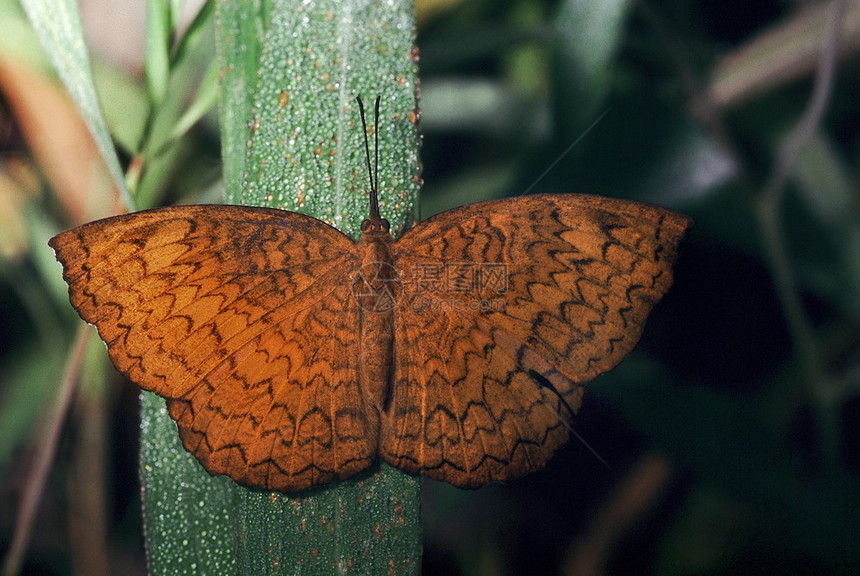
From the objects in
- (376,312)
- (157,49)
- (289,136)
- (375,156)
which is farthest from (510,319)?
(157,49)

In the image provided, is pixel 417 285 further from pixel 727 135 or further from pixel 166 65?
pixel 727 135

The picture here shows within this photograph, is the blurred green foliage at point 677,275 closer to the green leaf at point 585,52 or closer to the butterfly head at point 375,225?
the green leaf at point 585,52

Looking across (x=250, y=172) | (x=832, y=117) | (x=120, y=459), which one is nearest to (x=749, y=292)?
(x=832, y=117)

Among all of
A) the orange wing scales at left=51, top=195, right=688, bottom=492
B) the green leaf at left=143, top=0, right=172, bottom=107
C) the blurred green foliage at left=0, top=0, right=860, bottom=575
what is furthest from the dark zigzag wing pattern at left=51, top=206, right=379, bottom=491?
the blurred green foliage at left=0, top=0, right=860, bottom=575

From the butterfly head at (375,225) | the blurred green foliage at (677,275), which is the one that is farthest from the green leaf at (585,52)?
the butterfly head at (375,225)

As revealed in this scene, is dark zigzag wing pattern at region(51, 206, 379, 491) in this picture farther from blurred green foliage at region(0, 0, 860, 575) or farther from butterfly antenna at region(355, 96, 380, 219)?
blurred green foliage at region(0, 0, 860, 575)
